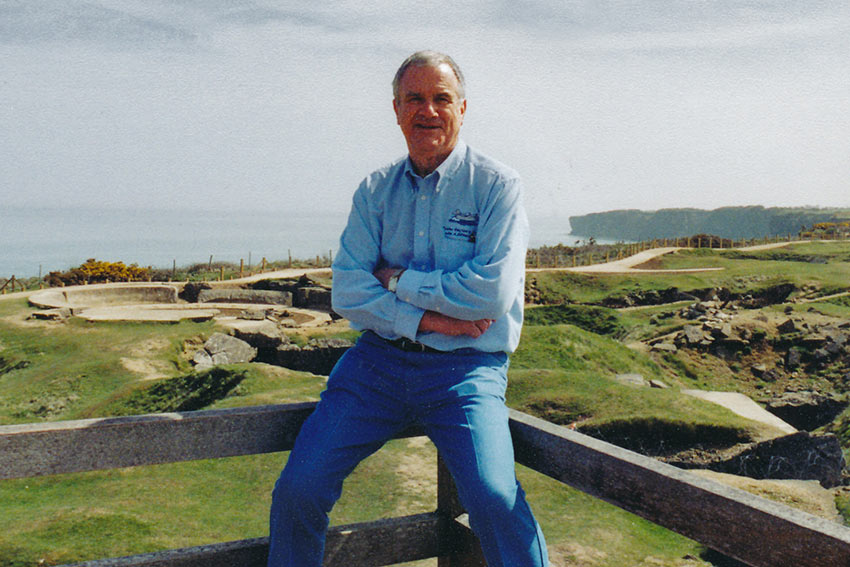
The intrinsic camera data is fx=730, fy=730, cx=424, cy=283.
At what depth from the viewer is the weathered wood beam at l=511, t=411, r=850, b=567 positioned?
68.6 inches

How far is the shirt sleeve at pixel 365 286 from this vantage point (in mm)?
2789

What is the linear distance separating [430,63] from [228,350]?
12263mm

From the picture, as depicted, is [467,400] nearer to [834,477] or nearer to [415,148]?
[415,148]

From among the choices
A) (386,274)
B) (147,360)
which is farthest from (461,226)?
(147,360)

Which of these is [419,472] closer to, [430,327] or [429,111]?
[430,327]

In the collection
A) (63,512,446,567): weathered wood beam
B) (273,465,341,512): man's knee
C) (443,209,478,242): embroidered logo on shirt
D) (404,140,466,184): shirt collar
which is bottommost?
(63,512,446,567): weathered wood beam

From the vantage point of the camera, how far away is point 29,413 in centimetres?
1070

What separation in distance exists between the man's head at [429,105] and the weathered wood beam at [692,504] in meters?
1.15

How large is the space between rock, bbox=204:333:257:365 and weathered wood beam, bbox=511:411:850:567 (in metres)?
12.2

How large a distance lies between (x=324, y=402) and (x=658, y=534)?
136 inches

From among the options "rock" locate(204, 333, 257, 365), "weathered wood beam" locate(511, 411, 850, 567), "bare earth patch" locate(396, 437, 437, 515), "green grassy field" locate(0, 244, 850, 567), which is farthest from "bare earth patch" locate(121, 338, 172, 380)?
"weathered wood beam" locate(511, 411, 850, 567)

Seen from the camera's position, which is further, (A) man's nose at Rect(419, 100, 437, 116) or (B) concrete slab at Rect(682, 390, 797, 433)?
(B) concrete slab at Rect(682, 390, 797, 433)

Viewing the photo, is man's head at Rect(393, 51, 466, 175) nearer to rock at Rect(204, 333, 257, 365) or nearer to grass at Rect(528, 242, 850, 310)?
rock at Rect(204, 333, 257, 365)

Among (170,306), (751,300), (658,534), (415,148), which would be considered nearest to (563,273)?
(751,300)
